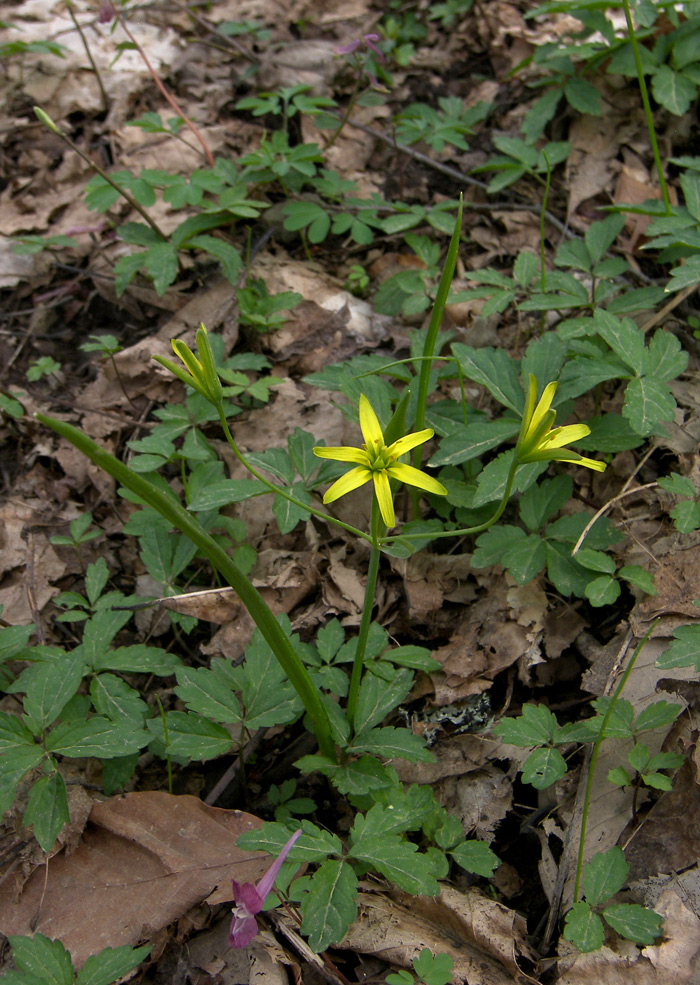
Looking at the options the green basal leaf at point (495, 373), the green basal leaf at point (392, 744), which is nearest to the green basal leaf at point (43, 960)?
the green basal leaf at point (392, 744)

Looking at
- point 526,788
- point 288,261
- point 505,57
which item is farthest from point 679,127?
point 526,788

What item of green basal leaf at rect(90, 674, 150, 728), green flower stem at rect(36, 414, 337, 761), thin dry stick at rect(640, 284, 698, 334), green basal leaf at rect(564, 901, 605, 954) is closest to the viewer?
green flower stem at rect(36, 414, 337, 761)

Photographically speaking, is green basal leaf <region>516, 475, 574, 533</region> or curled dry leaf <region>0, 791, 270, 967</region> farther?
green basal leaf <region>516, 475, 574, 533</region>

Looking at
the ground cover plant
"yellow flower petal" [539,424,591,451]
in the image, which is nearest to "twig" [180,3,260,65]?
the ground cover plant

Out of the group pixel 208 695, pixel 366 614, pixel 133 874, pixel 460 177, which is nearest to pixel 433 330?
pixel 366 614

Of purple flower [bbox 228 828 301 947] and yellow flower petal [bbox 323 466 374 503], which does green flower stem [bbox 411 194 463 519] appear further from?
purple flower [bbox 228 828 301 947]

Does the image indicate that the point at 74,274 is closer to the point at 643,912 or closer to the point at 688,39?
the point at 688,39

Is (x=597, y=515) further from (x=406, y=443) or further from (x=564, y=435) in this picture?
(x=406, y=443)
